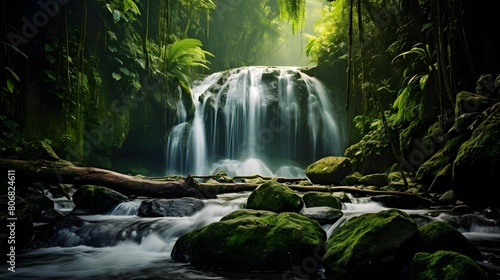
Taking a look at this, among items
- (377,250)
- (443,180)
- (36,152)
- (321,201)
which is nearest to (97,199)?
(36,152)

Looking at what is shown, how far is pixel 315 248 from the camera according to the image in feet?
10.2

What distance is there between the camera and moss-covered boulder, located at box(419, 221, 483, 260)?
2731mm

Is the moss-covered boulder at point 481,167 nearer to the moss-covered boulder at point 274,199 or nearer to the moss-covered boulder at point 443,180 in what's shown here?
the moss-covered boulder at point 443,180

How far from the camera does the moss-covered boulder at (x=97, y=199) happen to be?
5.26 metres

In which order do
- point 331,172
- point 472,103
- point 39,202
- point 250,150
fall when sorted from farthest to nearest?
point 250,150
point 331,172
point 472,103
point 39,202

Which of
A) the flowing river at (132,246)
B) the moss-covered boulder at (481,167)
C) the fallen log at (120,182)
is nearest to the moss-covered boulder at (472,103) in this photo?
the moss-covered boulder at (481,167)

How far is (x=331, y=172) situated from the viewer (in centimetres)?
838

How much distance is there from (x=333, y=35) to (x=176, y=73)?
21.6ft

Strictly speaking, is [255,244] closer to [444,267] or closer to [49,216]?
[444,267]

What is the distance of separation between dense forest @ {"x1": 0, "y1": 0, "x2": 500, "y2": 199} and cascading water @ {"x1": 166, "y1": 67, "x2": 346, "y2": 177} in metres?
0.81

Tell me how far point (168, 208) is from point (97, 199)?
1287 mm

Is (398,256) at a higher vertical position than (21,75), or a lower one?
lower

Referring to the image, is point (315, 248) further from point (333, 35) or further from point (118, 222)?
point (333, 35)

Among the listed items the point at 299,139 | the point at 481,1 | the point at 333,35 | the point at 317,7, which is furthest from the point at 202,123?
the point at 317,7
